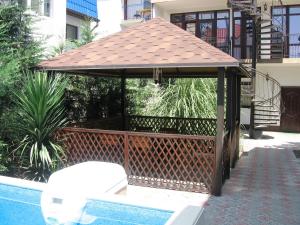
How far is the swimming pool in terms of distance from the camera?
14.1 feet

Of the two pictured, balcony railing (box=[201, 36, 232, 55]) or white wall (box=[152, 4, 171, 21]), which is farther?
white wall (box=[152, 4, 171, 21])

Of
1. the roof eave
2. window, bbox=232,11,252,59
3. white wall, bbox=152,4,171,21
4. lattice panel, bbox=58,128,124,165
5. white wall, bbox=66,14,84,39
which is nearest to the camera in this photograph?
the roof eave

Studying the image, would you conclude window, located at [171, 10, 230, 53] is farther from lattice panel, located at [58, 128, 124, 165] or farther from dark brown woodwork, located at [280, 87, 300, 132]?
lattice panel, located at [58, 128, 124, 165]

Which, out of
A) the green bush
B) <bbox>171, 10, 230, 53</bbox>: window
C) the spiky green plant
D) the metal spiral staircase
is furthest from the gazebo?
<bbox>171, 10, 230, 53</bbox>: window

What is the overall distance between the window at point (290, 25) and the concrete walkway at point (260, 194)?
9.17 metres

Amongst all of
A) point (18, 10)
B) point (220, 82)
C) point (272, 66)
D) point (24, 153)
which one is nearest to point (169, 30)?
point (220, 82)

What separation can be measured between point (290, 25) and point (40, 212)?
19293 millimetres

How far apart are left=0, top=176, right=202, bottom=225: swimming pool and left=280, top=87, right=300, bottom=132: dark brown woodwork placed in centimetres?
1785

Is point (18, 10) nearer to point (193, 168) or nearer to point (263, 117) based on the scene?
point (193, 168)

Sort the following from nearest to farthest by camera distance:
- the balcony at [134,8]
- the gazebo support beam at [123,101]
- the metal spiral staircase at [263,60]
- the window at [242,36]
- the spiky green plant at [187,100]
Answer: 1. the gazebo support beam at [123,101]
2. the spiky green plant at [187,100]
3. the metal spiral staircase at [263,60]
4. the window at [242,36]
5. the balcony at [134,8]

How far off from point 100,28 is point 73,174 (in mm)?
23753

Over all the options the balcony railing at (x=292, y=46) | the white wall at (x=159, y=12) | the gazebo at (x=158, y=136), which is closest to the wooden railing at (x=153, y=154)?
the gazebo at (x=158, y=136)

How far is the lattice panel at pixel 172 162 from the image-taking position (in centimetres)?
816

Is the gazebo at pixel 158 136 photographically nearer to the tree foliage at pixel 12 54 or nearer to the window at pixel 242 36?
the tree foliage at pixel 12 54
